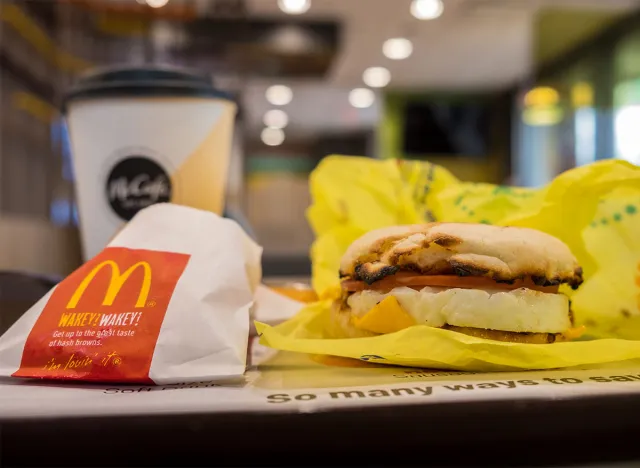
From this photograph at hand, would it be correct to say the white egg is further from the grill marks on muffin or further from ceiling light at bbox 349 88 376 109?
ceiling light at bbox 349 88 376 109

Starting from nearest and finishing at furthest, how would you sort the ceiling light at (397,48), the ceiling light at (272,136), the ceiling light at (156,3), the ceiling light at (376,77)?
the ceiling light at (156,3) < the ceiling light at (397,48) < the ceiling light at (376,77) < the ceiling light at (272,136)

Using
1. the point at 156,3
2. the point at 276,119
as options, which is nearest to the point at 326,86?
the point at 276,119

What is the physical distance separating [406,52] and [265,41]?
311 centimetres

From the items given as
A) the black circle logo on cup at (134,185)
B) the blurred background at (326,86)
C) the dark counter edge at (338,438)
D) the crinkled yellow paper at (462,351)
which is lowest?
the dark counter edge at (338,438)

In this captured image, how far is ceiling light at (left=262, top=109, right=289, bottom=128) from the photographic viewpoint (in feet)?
22.6

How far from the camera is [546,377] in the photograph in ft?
1.63

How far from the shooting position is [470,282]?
0.56 m

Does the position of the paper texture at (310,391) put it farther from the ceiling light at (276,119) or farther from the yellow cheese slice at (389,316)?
the ceiling light at (276,119)

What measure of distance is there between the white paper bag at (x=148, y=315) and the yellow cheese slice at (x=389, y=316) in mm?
124

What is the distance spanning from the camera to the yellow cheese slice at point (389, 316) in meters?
0.57

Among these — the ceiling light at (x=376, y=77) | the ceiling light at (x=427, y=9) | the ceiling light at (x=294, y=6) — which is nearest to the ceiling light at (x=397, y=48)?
the ceiling light at (x=376, y=77)

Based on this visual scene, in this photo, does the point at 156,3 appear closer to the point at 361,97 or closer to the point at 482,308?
the point at 482,308

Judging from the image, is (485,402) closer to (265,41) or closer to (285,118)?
(265,41)

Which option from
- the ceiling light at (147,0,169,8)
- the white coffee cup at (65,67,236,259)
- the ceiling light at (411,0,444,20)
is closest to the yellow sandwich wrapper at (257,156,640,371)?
the white coffee cup at (65,67,236,259)
